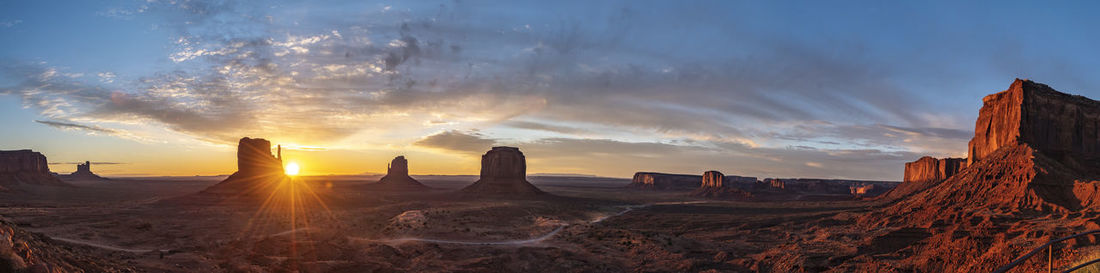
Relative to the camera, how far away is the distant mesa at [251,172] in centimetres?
7262

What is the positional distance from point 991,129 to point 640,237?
4701 cm

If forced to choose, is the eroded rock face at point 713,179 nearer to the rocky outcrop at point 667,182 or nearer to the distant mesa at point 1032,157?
the rocky outcrop at point 667,182

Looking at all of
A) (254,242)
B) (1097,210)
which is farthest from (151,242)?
(1097,210)

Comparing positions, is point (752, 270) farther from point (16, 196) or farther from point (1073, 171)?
point (16, 196)

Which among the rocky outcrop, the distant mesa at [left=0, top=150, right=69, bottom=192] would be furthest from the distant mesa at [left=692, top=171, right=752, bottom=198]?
the distant mesa at [left=0, top=150, right=69, bottom=192]

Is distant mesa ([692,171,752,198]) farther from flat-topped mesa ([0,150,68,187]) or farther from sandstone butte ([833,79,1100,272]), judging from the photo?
flat-topped mesa ([0,150,68,187])

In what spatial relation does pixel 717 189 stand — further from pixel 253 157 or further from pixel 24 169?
pixel 24 169

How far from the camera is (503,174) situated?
11375 centimetres

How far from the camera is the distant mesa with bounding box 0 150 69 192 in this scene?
3975 inches

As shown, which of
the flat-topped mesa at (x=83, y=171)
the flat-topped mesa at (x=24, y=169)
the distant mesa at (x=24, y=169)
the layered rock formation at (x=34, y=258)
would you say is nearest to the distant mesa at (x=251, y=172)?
the distant mesa at (x=24, y=169)

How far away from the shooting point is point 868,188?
13925 cm

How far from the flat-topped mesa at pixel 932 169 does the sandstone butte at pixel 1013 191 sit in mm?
41642

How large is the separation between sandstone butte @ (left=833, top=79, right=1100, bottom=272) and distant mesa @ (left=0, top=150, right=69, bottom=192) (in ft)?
460

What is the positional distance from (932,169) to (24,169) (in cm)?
19808
